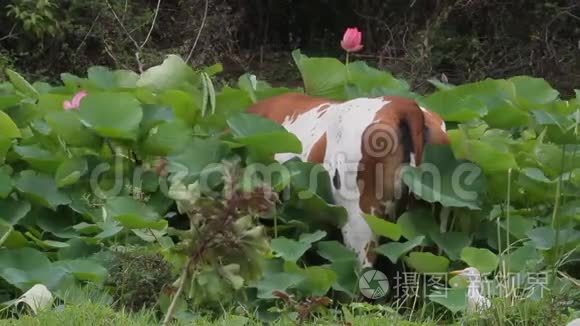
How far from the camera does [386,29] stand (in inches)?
390

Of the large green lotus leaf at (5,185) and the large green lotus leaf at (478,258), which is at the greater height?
the large green lotus leaf at (5,185)

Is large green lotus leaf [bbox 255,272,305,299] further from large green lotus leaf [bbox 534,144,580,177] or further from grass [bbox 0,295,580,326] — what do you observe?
large green lotus leaf [bbox 534,144,580,177]

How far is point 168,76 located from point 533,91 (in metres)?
1.33

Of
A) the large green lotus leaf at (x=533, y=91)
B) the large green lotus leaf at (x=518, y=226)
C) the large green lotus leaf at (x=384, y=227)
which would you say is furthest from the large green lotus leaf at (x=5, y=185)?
the large green lotus leaf at (x=533, y=91)

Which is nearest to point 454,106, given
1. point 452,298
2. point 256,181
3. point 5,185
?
point 452,298

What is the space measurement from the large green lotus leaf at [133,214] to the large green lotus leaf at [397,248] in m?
0.62

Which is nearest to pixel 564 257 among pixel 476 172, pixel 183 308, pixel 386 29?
pixel 476 172

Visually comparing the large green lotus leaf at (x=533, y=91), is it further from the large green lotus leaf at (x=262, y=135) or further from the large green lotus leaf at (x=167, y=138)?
the large green lotus leaf at (x=167, y=138)

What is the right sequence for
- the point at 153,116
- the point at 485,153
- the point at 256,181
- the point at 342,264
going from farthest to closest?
the point at 153,116 → the point at 485,153 → the point at 342,264 → the point at 256,181

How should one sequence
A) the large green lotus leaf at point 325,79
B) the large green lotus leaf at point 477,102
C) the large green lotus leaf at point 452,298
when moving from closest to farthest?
the large green lotus leaf at point 452,298, the large green lotus leaf at point 477,102, the large green lotus leaf at point 325,79

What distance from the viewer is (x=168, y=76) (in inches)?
167

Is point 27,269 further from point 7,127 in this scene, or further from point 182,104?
point 182,104

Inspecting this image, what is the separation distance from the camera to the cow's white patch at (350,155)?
3.46 metres

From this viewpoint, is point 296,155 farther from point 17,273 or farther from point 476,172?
point 17,273
